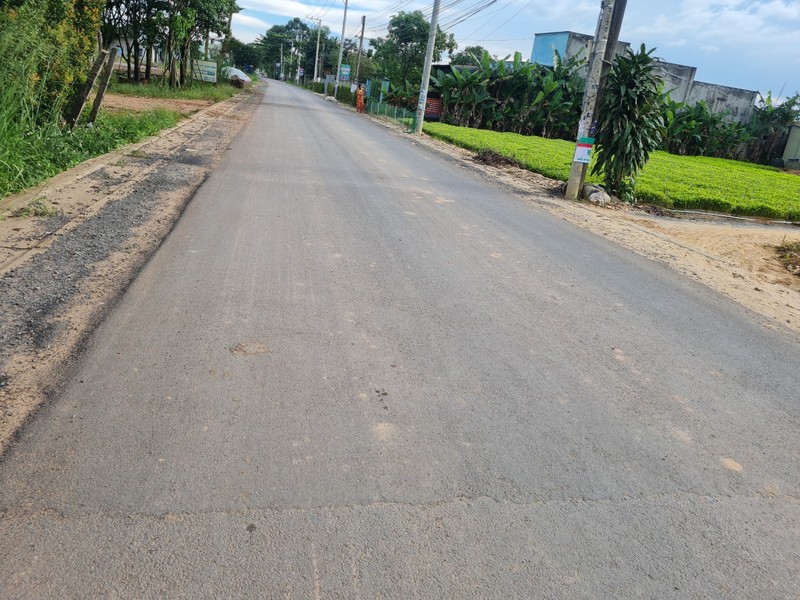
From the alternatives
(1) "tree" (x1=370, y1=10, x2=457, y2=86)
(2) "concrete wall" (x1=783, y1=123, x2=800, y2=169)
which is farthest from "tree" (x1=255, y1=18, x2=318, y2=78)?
(2) "concrete wall" (x1=783, y1=123, x2=800, y2=169)

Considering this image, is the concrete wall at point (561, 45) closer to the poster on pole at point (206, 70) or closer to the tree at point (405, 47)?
the tree at point (405, 47)

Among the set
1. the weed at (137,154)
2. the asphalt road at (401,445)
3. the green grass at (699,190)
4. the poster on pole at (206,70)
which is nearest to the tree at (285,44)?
the poster on pole at (206,70)

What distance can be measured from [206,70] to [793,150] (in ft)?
129

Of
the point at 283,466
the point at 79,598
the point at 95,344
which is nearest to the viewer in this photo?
the point at 79,598

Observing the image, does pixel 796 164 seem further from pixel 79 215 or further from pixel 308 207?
pixel 79 215

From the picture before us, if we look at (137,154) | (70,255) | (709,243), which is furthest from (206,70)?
(70,255)

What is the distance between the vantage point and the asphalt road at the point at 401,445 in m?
2.44

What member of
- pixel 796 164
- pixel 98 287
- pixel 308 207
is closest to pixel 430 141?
pixel 308 207

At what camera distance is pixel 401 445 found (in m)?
3.25

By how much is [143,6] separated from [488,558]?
118ft

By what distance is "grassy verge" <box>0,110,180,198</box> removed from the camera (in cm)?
773

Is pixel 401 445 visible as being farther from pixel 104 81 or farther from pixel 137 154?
pixel 104 81

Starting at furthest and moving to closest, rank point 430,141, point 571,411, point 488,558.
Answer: point 430,141, point 571,411, point 488,558

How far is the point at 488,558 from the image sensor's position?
2531 millimetres
